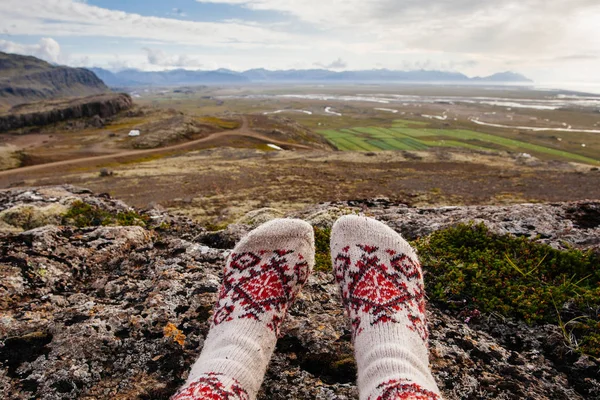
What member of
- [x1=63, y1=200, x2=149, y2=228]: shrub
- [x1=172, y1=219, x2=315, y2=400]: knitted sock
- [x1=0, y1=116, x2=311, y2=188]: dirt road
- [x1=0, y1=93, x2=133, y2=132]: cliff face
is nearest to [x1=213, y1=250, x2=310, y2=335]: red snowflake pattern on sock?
[x1=172, y1=219, x2=315, y2=400]: knitted sock

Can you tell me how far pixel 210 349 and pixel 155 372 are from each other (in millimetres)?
578

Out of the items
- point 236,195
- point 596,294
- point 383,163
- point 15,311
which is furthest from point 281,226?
point 383,163

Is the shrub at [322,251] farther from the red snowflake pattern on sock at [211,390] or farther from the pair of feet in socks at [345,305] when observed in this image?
the red snowflake pattern on sock at [211,390]

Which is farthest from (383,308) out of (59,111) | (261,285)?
(59,111)

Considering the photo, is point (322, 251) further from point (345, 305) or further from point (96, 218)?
point (96, 218)

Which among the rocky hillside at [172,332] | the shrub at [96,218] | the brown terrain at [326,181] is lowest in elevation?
the brown terrain at [326,181]

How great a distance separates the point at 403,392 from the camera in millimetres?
2885

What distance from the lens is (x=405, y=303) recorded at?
4.04m

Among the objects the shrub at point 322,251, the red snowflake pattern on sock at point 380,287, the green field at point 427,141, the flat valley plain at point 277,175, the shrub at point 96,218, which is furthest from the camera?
the green field at point 427,141

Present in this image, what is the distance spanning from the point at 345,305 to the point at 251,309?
116cm

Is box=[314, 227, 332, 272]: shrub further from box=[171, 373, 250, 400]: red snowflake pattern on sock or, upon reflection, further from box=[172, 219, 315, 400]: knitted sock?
box=[171, 373, 250, 400]: red snowflake pattern on sock

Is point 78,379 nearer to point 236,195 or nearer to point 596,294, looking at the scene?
point 596,294

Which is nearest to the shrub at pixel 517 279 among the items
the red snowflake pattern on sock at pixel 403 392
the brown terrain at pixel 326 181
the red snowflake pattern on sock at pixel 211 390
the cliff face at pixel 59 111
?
the red snowflake pattern on sock at pixel 403 392

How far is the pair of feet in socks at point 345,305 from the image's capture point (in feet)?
10.1
